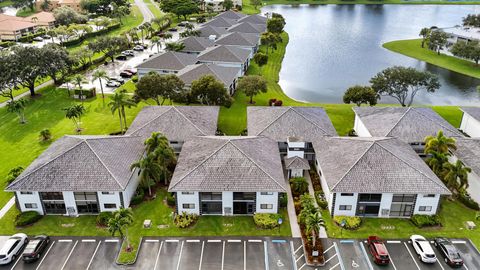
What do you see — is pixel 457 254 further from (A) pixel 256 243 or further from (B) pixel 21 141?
(B) pixel 21 141

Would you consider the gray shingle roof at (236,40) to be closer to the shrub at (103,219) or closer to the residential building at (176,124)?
the residential building at (176,124)

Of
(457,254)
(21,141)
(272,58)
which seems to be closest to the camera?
(457,254)

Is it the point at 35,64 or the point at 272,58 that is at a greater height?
the point at 35,64

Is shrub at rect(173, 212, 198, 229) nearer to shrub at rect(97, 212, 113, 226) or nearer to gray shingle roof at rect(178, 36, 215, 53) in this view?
shrub at rect(97, 212, 113, 226)

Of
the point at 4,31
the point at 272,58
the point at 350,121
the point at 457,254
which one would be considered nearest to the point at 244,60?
the point at 272,58

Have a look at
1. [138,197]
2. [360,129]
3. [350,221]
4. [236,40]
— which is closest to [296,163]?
[350,221]

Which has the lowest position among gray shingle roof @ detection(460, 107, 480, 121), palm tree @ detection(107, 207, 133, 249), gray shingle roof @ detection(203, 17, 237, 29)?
palm tree @ detection(107, 207, 133, 249)

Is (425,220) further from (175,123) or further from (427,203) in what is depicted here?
(175,123)

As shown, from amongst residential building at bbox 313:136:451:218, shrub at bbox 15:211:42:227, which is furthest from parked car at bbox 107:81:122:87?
residential building at bbox 313:136:451:218
